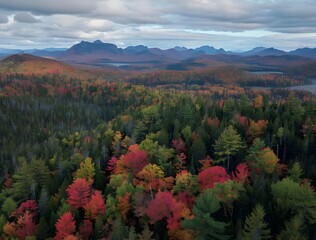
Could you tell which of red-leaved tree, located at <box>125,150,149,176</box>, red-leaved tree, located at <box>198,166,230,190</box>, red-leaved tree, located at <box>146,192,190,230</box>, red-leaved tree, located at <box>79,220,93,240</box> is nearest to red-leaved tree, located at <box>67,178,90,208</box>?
red-leaved tree, located at <box>79,220,93,240</box>

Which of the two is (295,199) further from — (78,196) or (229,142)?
(78,196)

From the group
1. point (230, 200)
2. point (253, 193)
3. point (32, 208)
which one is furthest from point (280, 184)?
point (32, 208)

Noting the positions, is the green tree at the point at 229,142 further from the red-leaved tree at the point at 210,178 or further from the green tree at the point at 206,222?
the green tree at the point at 206,222

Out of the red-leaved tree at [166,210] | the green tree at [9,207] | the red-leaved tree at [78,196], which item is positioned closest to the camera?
the red-leaved tree at [166,210]

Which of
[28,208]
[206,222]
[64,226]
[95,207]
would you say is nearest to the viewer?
[206,222]

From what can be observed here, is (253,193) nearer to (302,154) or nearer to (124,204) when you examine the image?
(124,204)

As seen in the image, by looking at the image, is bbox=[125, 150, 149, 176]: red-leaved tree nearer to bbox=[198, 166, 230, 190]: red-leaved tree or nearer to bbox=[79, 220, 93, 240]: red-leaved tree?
bbox=[198, 166, 230, 190]: red-leaved tree

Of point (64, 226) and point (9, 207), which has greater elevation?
point (64, 226)

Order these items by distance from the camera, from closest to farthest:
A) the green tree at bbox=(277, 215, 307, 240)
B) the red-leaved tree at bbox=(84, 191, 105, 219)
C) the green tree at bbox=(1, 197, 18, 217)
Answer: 1. the green tree at bbox=(277, 215, 307, 240)
2. the red-leaved tree at bbox=(84, 191, 105, 219)
3. the green tree at bbox=(1, 197, 18, 217)

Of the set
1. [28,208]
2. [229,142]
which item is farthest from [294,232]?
[28,208]

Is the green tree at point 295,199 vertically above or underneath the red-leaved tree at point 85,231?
above

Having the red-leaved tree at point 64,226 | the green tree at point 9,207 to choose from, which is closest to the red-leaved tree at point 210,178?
the red-leaved tree at point 64,226
